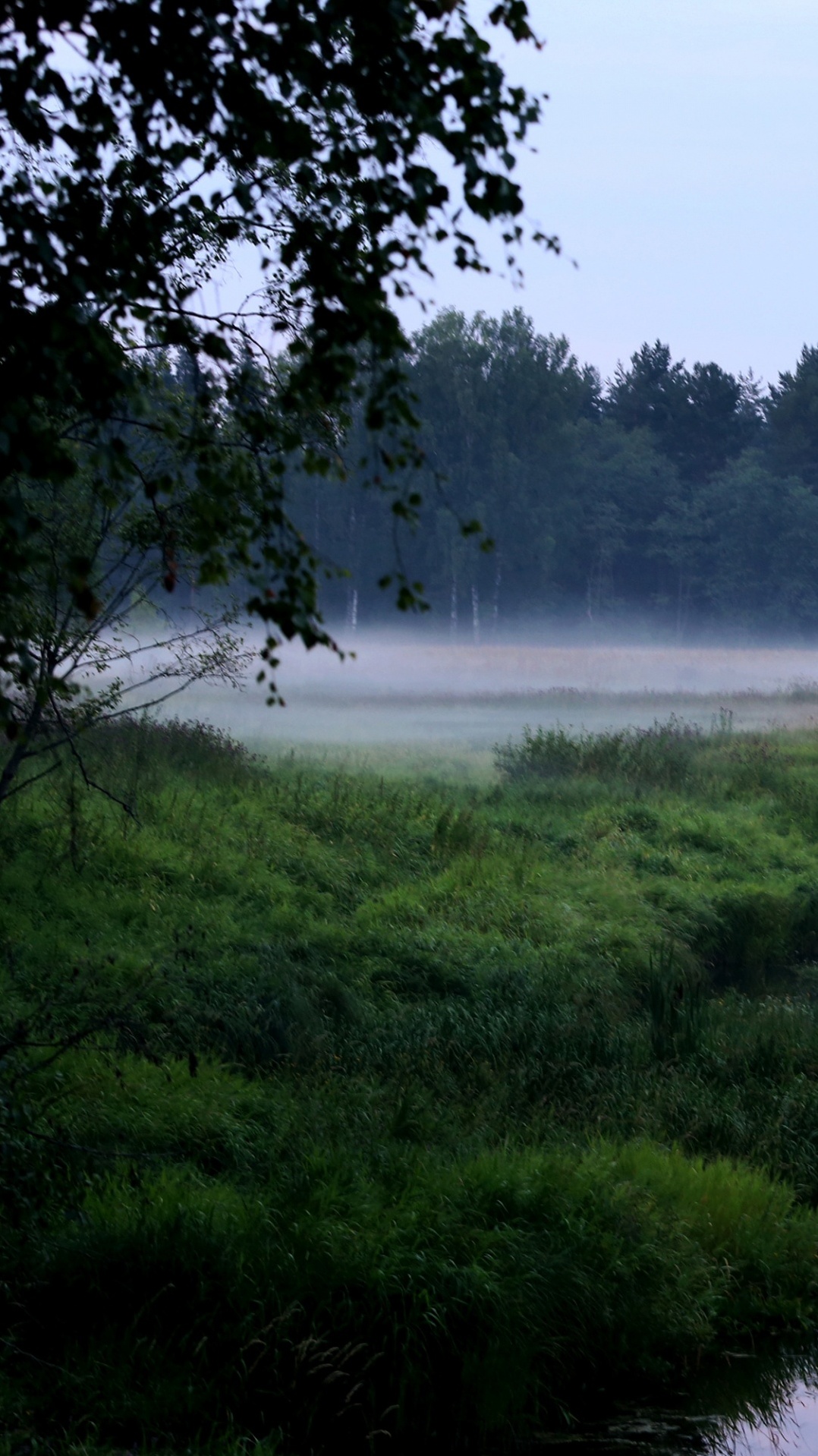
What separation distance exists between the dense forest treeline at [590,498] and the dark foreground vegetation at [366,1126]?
35015 millimetres

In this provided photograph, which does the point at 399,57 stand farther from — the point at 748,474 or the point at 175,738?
the point at 748,474

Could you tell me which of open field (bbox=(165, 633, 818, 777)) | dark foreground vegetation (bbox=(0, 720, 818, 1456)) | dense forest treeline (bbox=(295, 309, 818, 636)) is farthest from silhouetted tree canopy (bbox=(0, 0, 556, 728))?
dense forest treeline (bbox=(295, 309, 818, 636))

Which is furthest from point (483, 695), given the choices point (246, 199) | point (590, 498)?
point (246, 199)

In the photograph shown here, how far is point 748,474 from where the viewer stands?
184 feet

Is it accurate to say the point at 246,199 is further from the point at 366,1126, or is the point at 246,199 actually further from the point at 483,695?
the point at 483,695

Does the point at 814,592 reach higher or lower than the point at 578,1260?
higher

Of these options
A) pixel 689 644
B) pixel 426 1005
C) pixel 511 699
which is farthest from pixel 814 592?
pixel 426 1005

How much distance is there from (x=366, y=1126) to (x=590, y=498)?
4975 cm

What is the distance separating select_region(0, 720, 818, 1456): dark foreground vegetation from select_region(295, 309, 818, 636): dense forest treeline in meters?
35.0

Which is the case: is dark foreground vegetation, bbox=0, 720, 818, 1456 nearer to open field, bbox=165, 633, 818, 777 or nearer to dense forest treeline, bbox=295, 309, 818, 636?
open field, bbox=165, 633, 818, 777

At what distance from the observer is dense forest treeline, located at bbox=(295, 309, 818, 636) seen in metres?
50.5

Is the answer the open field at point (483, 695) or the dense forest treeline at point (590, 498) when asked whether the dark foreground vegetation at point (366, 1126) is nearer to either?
the open field at point (483, 695)

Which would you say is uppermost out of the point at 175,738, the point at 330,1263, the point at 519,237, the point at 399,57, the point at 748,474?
the point at 748,474

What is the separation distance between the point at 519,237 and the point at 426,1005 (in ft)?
26.7
